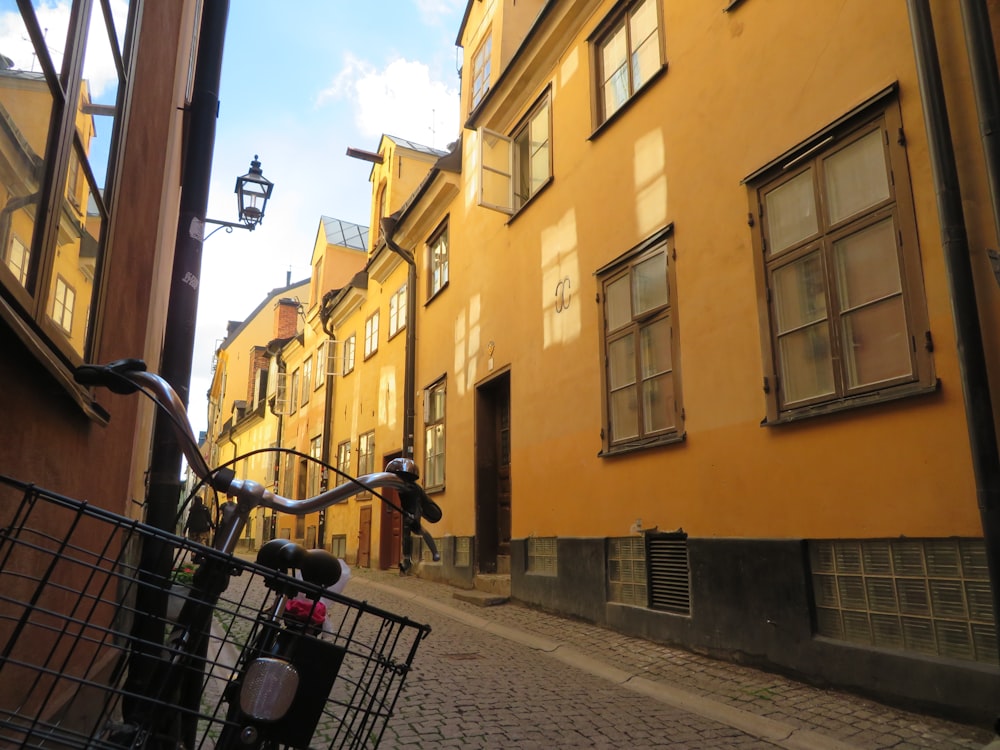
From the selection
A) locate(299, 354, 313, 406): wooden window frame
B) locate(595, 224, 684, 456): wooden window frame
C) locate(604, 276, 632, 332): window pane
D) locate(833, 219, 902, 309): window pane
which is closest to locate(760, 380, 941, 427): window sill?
locate(833, 219, 902, 309): window pane

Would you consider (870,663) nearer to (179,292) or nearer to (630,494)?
(630,494)

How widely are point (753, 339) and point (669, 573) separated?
7.25ft

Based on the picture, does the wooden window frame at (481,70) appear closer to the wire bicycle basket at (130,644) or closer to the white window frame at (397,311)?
the white window frame at (397,311)

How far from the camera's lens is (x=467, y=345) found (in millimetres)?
12438

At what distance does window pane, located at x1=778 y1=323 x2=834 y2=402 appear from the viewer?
17.5 ft

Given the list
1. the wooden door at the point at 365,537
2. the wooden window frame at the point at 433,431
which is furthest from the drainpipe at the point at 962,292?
the wooden door at the point at 365,537

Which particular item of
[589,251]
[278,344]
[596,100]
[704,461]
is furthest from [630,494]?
[278,344]

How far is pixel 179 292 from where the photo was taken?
11.1 feet

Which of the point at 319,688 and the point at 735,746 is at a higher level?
the point at 319,688

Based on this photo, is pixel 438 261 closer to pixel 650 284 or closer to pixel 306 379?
pixel 650 284

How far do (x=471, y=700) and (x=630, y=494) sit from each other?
292 centimetres

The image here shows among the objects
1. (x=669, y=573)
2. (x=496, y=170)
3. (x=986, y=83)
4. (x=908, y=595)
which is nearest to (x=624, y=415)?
(x=669, y=573)

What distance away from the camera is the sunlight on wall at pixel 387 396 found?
16203 mm

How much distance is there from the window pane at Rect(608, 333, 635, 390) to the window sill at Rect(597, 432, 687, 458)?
64cm
